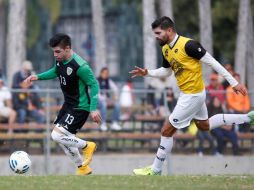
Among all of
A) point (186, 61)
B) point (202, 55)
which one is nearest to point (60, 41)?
point (186, 61)

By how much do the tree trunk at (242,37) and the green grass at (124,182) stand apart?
1796 cm

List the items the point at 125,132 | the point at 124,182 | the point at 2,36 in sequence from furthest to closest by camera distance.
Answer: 1. the point at 2,36
2. the point at 125,132
3. the point at 124,182

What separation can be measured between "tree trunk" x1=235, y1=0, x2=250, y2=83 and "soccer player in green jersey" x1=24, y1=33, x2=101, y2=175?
1675cm

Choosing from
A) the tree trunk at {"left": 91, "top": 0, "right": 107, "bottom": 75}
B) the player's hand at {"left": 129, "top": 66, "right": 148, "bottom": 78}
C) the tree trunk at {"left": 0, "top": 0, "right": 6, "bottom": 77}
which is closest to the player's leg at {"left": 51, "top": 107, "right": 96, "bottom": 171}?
the player's hand at {"left": 129, "top": 66, "right": 148, "bottom": 78}

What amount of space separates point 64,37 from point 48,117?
21.8 ft

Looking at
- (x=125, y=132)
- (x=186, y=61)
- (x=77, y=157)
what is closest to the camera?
(x=186, y=61)

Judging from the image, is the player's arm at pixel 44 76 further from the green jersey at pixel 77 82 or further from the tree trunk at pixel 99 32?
the tree trunk at pixel 99 32

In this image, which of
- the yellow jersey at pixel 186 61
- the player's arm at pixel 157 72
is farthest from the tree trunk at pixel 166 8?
the yellow jersey at pixel 186 61

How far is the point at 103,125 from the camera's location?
22.6 meters

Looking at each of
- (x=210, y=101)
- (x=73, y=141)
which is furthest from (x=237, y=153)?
(x=73, y=141)

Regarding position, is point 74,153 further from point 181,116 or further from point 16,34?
point 16,34

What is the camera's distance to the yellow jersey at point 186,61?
606 inches

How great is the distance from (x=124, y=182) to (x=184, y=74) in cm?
244

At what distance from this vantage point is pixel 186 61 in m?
15.5
